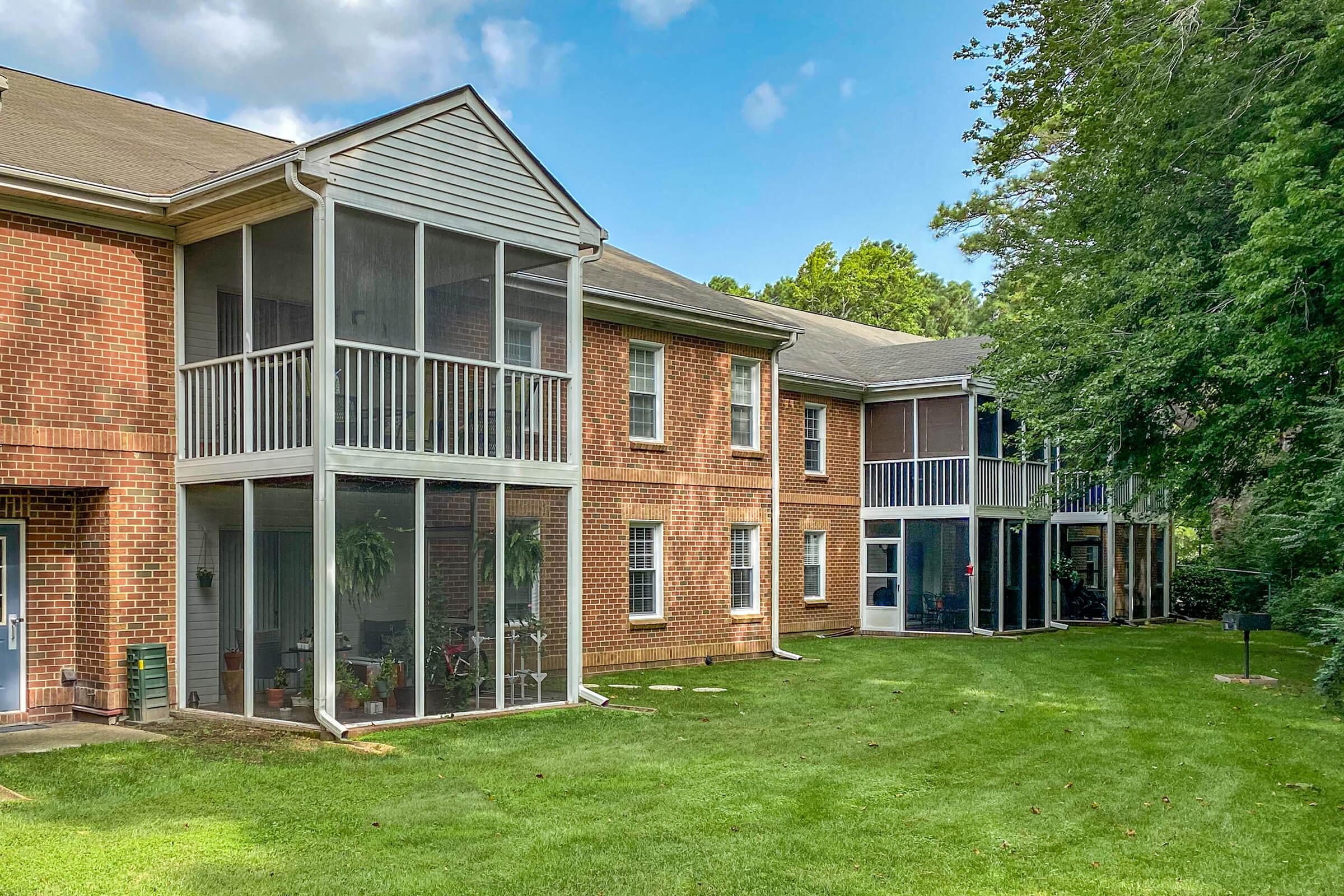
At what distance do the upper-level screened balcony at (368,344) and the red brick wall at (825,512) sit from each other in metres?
9.31

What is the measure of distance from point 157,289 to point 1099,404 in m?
11.5

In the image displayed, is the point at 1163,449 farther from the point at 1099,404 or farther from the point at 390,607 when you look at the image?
the point at 390,607

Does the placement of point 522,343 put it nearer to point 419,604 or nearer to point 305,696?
point 419,604

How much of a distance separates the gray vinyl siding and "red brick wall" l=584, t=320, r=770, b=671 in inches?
135

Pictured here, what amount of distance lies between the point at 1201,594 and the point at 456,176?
24869 mm

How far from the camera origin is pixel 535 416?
1266 centimetres

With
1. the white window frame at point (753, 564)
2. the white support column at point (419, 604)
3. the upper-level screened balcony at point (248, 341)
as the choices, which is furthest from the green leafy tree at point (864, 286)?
the white support column at point (419, 604)

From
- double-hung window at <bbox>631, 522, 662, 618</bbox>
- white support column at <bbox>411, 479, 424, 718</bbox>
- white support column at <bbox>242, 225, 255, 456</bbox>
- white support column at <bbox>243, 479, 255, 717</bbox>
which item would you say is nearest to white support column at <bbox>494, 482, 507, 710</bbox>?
white support column at <bbox>411, 479, 424, 718</bbox>

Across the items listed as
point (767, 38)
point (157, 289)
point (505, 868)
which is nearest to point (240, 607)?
point (157, 289)

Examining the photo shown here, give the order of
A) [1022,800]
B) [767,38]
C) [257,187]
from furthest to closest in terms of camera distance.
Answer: [767,38]
[257,187]
[1022,800]

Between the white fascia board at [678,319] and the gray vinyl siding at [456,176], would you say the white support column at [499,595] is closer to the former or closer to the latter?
the gray vinyl siding at [456,176]

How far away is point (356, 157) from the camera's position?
35.7ft

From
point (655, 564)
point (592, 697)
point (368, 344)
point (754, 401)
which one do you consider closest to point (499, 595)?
point (592, 697)

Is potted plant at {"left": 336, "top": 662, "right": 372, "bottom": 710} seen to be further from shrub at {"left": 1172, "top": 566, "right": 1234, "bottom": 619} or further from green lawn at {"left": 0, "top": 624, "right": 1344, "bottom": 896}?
shrub at {"left": 1172, "top": 566, "right": 1234, "bottom": 619}
